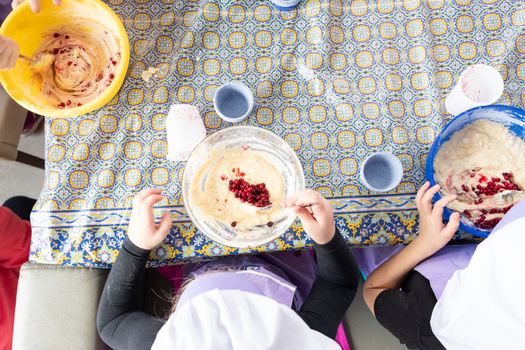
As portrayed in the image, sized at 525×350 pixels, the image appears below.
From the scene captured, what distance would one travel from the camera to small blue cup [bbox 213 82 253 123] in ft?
3.62

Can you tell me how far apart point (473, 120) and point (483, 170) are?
0.15m

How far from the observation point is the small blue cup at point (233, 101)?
1103mm

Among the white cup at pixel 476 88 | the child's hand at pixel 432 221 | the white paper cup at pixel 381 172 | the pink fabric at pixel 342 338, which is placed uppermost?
the white cup at pixel 476 88

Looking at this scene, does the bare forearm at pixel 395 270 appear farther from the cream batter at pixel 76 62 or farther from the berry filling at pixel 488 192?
the cream batter at pixel 76 62

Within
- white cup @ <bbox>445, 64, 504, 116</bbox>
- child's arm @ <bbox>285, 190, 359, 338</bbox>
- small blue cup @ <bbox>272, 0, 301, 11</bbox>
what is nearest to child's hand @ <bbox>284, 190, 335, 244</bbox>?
child's arm @ <bbox>285, 190, 359, 338</bbox>

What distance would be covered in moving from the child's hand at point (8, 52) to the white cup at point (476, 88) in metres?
1.28

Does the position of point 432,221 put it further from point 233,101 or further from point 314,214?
point 233,101

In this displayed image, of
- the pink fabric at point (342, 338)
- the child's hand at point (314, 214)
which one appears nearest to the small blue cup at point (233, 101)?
the child's hand at point (314, 214)

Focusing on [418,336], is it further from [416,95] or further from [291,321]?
[416,95]

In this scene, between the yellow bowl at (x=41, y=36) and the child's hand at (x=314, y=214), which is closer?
the child's hand at (x=314, y=214)

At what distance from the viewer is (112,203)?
110 cm

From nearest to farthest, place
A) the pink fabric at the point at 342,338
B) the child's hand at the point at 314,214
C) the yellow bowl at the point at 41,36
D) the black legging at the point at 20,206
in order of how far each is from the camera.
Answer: the child's hand at the point at 314,214, the yellow bowl at the point at 41,36, the pink fabric at the point at 342,338, the black legging at the point at 20,206

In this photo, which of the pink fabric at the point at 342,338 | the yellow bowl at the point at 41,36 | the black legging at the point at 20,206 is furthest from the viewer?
the black legging at the point at 20,206

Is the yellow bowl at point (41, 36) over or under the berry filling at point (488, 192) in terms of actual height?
over
